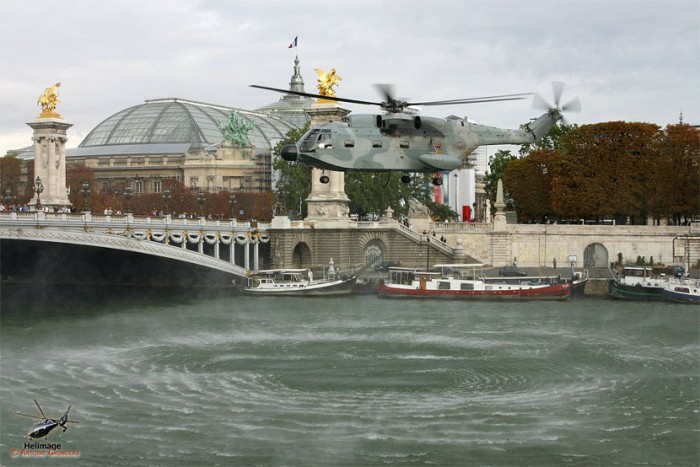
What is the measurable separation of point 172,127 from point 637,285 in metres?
93.4

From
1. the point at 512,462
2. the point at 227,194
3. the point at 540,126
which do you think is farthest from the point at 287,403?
Result: the point at 227,194

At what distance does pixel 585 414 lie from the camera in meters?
36.2

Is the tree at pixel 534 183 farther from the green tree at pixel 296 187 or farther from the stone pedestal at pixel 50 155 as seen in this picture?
the stone pedestal at pixel 50 155

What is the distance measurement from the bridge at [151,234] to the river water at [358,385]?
3.88 m

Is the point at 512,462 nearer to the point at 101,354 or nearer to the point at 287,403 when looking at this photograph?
the point at 287,403

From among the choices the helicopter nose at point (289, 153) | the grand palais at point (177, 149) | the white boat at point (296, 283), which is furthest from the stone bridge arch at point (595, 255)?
the grand palais at point (177, 149)

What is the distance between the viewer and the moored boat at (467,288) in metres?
66.5

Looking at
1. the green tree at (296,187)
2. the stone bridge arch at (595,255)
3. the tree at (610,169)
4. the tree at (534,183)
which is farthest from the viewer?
the green tree at (296,187)

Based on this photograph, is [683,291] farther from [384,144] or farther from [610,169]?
[384,144]

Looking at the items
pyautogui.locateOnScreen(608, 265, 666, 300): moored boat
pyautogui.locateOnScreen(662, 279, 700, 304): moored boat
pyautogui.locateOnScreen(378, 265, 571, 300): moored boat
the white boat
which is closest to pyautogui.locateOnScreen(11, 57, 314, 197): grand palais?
the white boat

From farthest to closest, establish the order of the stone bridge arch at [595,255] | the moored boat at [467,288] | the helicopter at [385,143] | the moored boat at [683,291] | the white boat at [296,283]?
the stone bridge arch at [595,255], the white boat at [296,283], the moored boat at [467,288], the moored boat at [683,291], the helicopter at [385,143]

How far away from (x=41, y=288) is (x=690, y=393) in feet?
150

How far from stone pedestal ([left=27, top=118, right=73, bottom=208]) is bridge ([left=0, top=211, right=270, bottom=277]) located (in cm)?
1426

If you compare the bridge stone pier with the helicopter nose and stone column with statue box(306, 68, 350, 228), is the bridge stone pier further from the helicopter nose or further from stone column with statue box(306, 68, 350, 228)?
the helicopter nose
